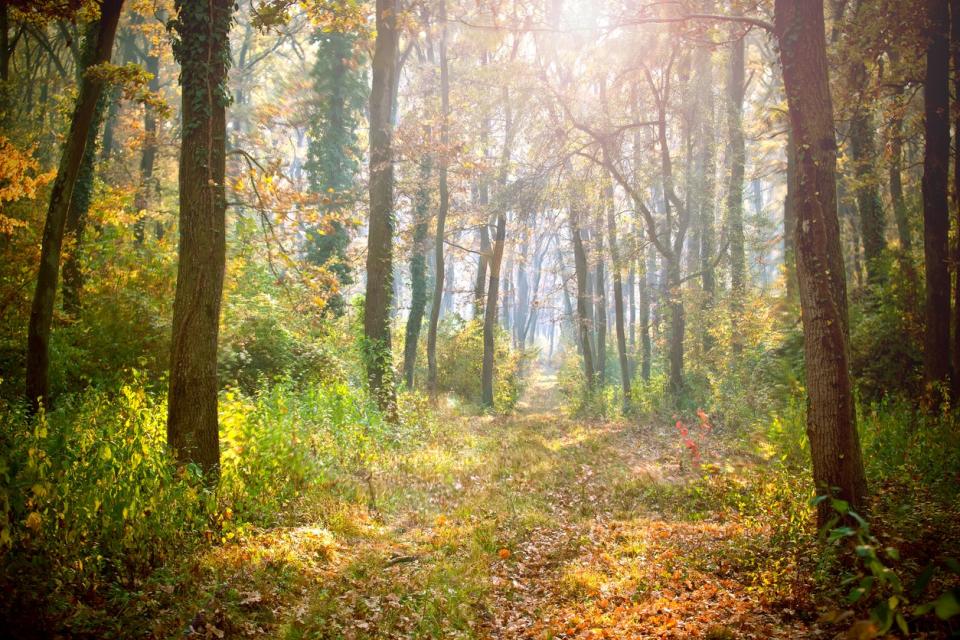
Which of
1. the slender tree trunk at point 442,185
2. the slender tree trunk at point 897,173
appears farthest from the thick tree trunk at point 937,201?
the slender tree trunk at point 442,185

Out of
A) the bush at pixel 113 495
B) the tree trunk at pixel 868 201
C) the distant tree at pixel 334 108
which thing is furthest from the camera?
the distant tree at pixel 334 108

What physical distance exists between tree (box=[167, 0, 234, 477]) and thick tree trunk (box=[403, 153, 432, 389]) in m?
12.5

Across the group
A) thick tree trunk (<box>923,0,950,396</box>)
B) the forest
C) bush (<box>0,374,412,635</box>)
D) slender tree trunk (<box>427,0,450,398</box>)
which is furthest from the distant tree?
thick tree trunk (<box>923,0,950,396</box>)

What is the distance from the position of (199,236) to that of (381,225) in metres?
7.04

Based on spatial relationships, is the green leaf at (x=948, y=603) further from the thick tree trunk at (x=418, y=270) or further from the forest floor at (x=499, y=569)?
the thick tree trunk at (x=418, y=270)

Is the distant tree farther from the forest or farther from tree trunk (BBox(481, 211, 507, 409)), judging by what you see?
the forest

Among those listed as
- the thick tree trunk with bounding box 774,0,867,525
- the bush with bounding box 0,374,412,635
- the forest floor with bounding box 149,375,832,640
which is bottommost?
the forest floor with bounding box 149,375,832,640

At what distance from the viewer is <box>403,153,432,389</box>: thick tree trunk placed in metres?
19.0

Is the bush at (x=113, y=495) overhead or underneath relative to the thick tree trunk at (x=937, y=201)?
underneath

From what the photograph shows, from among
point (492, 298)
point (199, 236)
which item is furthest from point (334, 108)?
point (199, 236)

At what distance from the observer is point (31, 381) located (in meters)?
7.13

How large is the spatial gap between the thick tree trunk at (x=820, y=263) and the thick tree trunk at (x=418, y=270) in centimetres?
1429

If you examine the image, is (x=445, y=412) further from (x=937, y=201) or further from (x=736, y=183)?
(x=937, y=201)

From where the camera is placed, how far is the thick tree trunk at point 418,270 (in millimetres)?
19000
